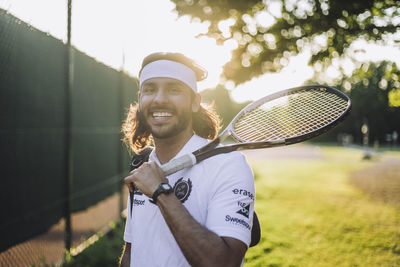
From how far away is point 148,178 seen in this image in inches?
73.6

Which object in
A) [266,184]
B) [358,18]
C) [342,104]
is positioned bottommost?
[266,184]

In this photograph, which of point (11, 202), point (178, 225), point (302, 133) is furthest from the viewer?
point (11, 202)

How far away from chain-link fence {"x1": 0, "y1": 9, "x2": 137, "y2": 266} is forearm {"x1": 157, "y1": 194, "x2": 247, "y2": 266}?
2.78m

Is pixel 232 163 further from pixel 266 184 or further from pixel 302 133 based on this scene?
pixel 266 184

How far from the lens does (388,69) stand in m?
6.50

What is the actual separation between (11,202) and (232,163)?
3.83 meters

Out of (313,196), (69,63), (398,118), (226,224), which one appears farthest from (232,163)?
(398,118)

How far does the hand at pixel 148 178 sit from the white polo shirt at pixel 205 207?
162 mm

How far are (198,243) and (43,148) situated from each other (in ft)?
15.8

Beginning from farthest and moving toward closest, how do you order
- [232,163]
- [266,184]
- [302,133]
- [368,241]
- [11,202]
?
[266,184], [368,241], [11,202], [302,133], [232,163]

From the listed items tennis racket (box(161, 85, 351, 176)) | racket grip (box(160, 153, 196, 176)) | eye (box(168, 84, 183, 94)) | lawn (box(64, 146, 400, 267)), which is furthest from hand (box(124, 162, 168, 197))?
lawn (box(64, 146, 400, 267))

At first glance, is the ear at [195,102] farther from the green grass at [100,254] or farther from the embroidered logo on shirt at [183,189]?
the green grass at [100,254]

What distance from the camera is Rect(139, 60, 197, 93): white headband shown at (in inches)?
86.4

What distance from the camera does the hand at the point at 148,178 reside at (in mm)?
1832
